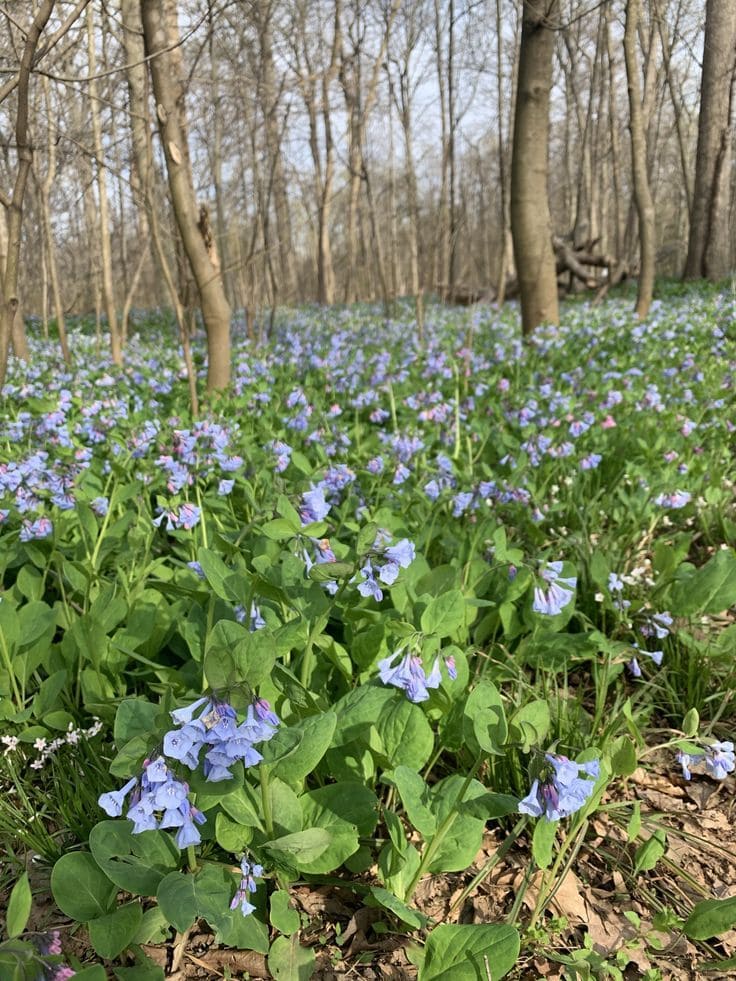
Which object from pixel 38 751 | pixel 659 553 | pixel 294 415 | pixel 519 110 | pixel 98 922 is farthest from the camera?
pixel 519 110

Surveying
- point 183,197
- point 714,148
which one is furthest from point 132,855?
point 714,148

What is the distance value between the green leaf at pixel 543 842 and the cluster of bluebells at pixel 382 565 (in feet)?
1.52

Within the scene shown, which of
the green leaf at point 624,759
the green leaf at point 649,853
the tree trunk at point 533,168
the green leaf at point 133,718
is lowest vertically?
the green leaf at point 649,853

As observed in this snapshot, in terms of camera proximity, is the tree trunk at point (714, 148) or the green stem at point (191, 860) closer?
the green stem at point (191, 860)

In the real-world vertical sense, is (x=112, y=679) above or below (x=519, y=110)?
below

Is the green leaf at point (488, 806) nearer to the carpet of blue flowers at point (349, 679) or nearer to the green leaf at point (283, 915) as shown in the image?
the carpet of blue flowers at point (349, 679)

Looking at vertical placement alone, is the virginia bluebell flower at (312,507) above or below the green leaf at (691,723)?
above

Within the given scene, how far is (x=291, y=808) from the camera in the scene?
109cm

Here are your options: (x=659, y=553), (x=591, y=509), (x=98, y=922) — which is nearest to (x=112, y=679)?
(x=98, y=922)

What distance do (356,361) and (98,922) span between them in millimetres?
4127

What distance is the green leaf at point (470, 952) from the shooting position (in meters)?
0.91

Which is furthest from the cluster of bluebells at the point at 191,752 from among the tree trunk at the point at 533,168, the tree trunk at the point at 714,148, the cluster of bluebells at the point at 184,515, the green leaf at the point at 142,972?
the tree trunk at the point at 714,148

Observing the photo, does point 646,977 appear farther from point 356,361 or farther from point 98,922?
point 356,361

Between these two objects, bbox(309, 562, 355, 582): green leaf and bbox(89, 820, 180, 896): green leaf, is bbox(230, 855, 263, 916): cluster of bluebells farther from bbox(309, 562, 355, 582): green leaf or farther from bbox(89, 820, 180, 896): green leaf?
bbox(309, 562, 355, 582): green leaf
